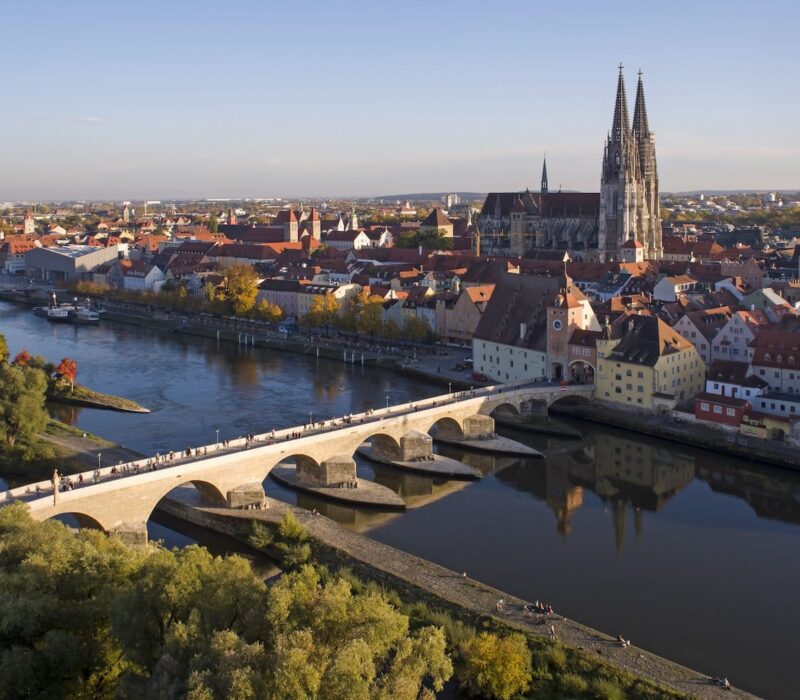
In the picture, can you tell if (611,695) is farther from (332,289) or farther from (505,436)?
(332,289)

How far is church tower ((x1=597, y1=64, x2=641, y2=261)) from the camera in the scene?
60.7 metres

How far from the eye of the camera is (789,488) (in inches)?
982

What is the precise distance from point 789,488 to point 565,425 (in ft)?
25.7

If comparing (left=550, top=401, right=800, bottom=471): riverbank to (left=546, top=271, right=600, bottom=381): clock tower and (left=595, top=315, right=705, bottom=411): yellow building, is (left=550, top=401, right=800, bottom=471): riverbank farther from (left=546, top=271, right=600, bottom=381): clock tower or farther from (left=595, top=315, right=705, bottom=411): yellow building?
(left=546, top=271, right=600, bottom=381): clock tower

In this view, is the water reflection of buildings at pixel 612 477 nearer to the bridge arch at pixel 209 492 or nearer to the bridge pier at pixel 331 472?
the bridge pier at pixel 331 472

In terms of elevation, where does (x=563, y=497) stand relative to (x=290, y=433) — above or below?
below

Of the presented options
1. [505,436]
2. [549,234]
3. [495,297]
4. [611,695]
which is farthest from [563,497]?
[549,234]

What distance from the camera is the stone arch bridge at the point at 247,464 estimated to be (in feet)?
63.0

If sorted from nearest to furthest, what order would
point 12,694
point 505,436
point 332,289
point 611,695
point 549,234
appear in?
1. point 12,694
2. point 611,695
3. point 505,436
4. point 332,289
5. point 549,234

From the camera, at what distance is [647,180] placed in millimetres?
64812

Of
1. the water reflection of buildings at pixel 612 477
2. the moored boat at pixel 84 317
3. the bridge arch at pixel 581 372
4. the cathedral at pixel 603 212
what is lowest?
the water reflection of buildings at pixel 612 477

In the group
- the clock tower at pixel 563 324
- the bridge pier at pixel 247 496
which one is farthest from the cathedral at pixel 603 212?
the bridge pier at pixel 247 496

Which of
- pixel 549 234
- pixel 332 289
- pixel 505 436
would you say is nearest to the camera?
pixel 505 436

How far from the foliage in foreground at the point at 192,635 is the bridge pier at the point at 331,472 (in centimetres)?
1010
